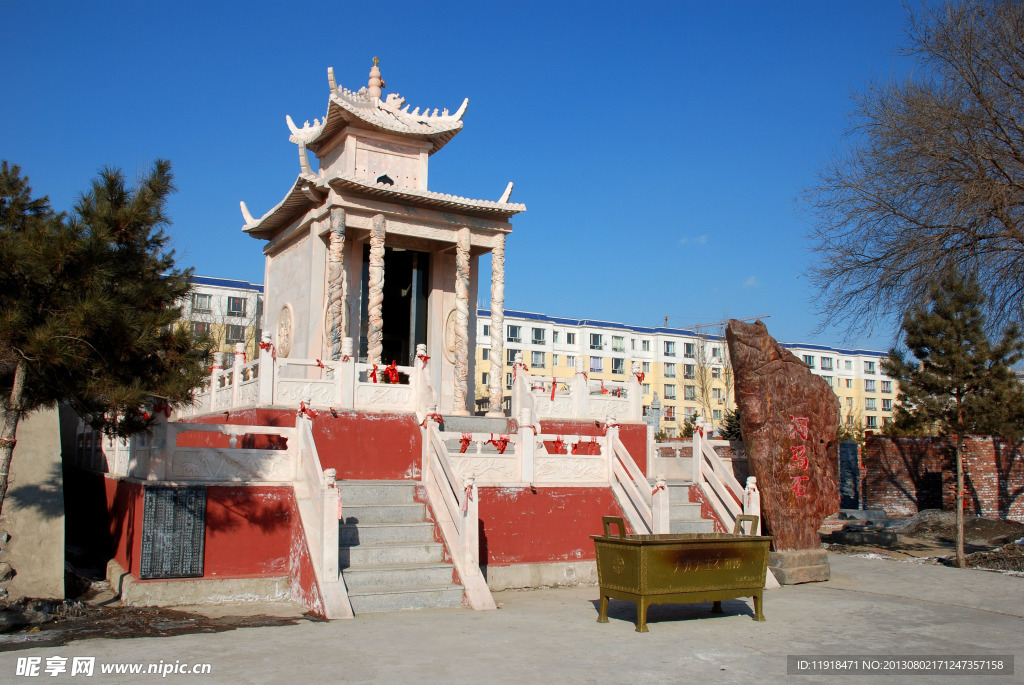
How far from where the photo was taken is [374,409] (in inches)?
565

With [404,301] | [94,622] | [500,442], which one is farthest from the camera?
[404,301]

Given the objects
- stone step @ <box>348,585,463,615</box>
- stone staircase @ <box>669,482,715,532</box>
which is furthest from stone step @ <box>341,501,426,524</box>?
stone staircase @ <box>669,482,715,532</box>

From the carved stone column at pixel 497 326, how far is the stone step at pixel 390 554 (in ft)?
22.7

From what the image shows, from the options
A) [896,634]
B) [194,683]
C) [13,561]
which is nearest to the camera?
[194,683]

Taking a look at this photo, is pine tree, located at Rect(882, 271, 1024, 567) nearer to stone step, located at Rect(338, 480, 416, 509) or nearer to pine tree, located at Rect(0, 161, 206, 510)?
stone step, located at Rect(338, 480, 416, 509)

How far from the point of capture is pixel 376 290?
17.4 meters

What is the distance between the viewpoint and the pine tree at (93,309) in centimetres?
879

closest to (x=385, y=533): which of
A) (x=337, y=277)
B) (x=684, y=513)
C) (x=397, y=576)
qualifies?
(x=397, y=576)

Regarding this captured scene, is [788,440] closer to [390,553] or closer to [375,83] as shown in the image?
[390,553]

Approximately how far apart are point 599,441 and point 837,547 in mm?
8358

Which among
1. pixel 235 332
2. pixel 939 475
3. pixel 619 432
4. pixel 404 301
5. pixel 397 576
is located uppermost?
pixel 235 332

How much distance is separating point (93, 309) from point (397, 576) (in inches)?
189

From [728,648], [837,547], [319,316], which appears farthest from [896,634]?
[319,316]

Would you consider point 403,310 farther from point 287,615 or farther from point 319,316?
point 287,615
